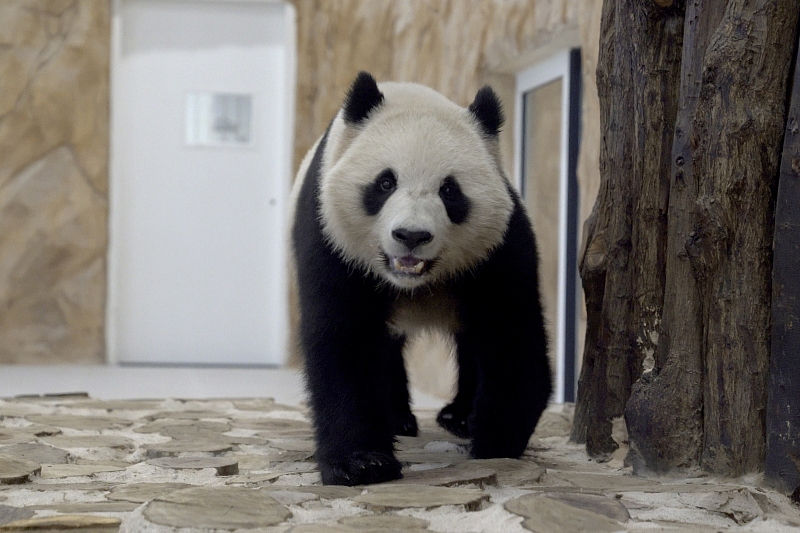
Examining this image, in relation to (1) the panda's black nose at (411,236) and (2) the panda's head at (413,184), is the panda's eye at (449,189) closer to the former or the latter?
(2) the panda's head at (413,184)

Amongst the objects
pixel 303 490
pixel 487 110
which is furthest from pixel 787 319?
pixel 303 490

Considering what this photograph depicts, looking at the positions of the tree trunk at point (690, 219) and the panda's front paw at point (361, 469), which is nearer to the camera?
the tree trunk at point (690, 219)

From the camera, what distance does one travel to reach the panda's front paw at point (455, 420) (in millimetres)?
3631

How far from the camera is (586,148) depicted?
14.4ft

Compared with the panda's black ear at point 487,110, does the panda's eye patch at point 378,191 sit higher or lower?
lower

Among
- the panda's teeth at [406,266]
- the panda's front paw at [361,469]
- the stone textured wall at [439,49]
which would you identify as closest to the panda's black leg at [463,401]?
the stone textured wall at [439,49]

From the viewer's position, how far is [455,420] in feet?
12.1

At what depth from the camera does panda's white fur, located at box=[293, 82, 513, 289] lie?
2.56 m

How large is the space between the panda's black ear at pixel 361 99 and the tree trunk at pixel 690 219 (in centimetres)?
75

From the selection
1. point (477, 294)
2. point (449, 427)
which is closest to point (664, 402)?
point (477, 294)

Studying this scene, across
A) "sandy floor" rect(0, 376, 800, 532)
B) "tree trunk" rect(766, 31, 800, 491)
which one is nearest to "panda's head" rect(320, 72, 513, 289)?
"sandy floor" rect(0, 376, 800, 532)

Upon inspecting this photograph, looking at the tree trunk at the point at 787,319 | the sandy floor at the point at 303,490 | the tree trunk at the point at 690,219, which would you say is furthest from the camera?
the tree trunk at the point at 690,219

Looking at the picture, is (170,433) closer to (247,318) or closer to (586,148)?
(586,148)

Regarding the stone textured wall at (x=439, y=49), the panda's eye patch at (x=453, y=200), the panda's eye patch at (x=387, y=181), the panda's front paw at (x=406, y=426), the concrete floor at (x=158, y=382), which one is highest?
the stone textured wall at (x=439, y=49)
